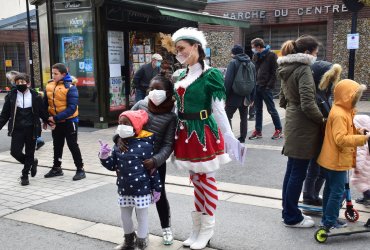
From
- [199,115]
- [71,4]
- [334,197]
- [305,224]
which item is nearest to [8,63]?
[71,4]

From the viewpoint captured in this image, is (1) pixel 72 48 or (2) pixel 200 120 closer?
(2) pixel 200 120

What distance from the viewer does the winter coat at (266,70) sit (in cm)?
883

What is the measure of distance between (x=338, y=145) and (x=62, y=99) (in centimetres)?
392

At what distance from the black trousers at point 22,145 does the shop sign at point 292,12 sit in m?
13.3

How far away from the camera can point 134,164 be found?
3.56 m

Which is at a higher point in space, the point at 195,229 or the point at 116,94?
the point at 116,94

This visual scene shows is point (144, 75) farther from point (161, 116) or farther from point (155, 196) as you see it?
point (155, 196)

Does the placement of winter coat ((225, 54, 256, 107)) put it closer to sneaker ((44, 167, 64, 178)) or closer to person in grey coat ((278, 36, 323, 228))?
sneaker ((44, 167, 64, 178))

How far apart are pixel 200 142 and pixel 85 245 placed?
1462 mm

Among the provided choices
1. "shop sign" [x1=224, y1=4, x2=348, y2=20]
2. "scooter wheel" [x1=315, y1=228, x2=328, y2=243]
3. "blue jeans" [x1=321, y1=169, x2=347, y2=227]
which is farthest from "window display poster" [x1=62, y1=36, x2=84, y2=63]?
"shop sign" [x1=224, y1=4, x2=348, y2=20]

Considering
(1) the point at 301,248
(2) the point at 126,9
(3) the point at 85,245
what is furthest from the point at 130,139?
(2) the point at 126,9

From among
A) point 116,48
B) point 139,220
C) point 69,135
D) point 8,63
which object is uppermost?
point 116,48

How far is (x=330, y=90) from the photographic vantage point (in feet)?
14.4

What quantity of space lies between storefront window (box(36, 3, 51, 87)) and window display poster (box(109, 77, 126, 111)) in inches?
75.6
